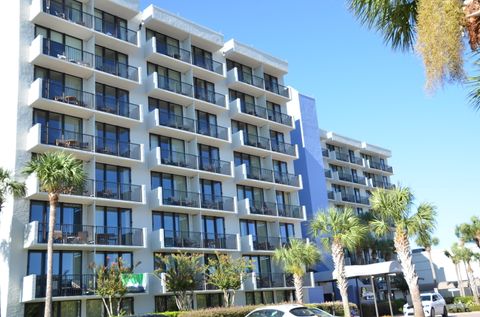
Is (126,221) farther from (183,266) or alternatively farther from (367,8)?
(367,8)

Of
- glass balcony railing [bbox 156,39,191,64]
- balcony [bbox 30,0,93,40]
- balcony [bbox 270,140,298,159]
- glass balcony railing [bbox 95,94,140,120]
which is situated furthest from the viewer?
balcony [bbox 270,140,298,159]

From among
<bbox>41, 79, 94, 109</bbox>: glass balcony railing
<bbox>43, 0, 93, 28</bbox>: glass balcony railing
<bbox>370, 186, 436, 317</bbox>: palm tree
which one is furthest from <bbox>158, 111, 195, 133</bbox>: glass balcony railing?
<bbox>370, 186, 436, 317</bbox>: palm tree

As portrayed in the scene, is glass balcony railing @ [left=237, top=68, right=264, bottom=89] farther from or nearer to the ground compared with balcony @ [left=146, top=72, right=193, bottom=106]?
farther from the ground

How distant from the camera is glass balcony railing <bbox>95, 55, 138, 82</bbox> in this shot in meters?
38.2

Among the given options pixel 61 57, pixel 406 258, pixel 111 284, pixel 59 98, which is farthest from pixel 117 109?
pixel 406 258

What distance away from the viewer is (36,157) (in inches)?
1296

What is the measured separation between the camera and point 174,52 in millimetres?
44375

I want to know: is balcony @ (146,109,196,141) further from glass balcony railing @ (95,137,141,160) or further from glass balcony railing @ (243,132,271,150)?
glass balcony railing @ (243,132,271,150)

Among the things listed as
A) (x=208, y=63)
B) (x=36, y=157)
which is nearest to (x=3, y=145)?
(x=36, y=157)

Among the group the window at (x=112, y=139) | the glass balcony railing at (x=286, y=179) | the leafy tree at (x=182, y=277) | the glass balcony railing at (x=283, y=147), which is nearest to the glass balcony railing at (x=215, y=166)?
the glass balcony railing at (x=286, y=179)

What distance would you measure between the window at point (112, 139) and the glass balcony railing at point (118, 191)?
2369 mm

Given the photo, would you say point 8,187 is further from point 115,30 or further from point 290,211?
point 290,211

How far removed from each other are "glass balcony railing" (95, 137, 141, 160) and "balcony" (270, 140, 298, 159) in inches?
657

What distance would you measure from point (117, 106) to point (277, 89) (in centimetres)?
2077
